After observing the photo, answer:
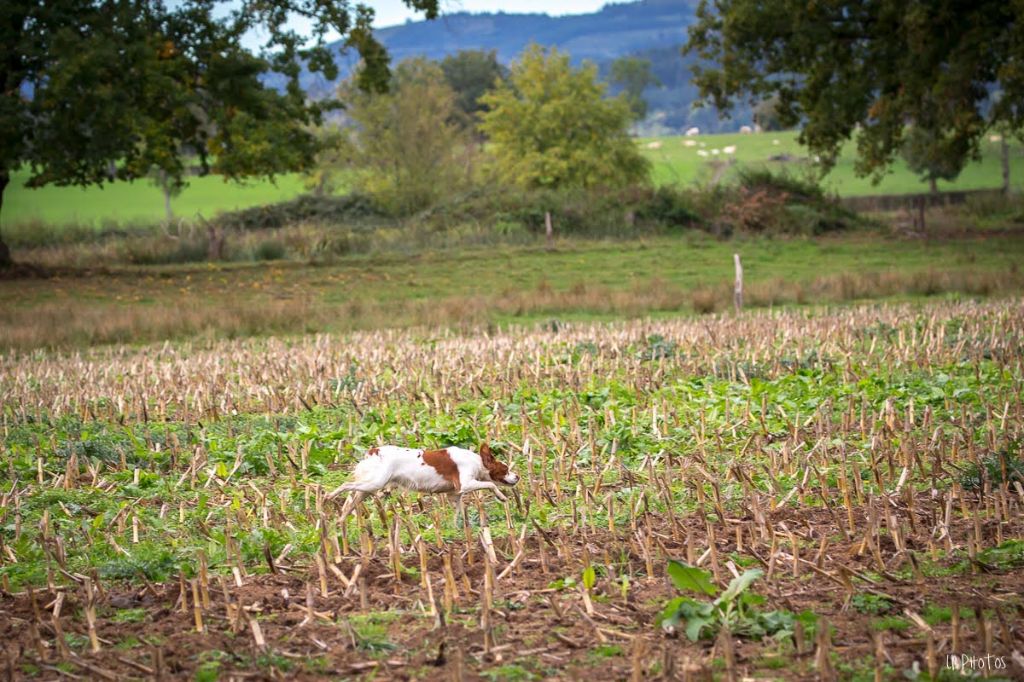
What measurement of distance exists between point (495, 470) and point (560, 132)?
6319 centimetres

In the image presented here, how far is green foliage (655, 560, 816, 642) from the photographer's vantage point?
5.55 metres

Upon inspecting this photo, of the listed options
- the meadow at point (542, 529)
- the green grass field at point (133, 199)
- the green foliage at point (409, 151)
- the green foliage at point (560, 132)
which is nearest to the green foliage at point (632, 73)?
the green grass field at point (133, 199)

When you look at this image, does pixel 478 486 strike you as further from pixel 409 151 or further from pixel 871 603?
pixel 409 151

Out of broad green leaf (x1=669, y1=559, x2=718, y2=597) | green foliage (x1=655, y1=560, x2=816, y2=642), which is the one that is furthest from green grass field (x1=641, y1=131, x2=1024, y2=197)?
green foliage (x1=655, y1=560, x2=816, y2=642)

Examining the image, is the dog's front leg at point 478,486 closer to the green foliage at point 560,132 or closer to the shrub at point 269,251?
the shrub at point 269,251

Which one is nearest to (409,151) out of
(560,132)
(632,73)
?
(560,132)

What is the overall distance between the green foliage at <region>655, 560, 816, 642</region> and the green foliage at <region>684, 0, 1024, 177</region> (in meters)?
30.2

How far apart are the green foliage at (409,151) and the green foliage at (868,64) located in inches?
905

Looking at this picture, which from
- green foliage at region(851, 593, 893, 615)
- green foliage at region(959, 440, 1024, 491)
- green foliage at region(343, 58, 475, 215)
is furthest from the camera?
green foliage at region(343, 58, 475, 215)

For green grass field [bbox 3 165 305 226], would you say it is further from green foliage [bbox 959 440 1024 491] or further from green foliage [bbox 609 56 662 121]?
green foliage [bbox 609 56 662 121]

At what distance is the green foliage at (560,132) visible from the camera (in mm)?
67000

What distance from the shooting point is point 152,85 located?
3319cm

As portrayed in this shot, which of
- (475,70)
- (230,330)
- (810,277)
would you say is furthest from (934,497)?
(475,70)

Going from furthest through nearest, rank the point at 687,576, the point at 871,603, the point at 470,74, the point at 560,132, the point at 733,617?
the point at 470,74 < the point at 560,132 < the point at 687,576 < the point at 871,603 < the point at 733,617
